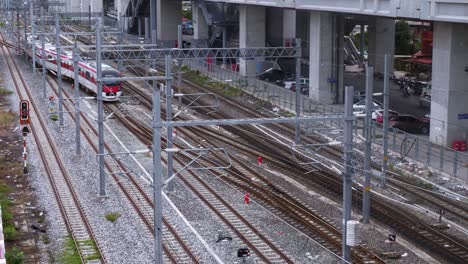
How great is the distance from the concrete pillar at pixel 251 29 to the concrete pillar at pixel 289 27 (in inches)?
188

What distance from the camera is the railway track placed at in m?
18.0

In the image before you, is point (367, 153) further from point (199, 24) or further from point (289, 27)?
point (199, 24)

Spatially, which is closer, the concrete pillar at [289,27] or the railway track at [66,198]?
the railway track at [66,198]

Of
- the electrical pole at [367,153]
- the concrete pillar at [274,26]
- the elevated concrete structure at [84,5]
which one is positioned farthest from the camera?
the elevated concrete structure at [84,5]

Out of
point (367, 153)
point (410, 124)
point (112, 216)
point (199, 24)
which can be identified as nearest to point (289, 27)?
point (199, 24)

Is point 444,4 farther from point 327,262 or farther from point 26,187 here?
point 26,187

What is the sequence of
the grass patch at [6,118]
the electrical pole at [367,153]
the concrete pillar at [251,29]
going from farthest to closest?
the concrete pillar at [251,29] < the grass patch at [6,118] < the electrical pole at [367,153]

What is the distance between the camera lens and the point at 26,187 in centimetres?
2372

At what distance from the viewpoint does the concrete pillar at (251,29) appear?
4797cm

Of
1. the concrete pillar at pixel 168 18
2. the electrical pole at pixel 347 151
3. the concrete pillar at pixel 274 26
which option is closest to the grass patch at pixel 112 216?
the electrical pole at pixel 347 151

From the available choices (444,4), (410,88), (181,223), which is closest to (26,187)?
(181,223)

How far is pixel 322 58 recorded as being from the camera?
1548 inches

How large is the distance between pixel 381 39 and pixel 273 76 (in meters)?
7.38

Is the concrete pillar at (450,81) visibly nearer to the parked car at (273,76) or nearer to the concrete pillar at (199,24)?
the parked car at (273,76)
